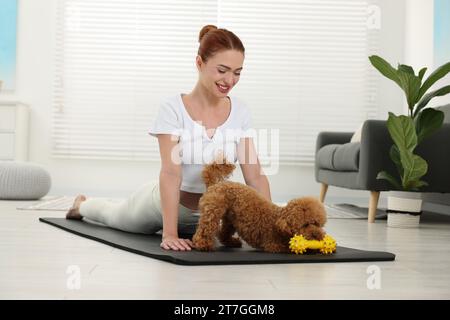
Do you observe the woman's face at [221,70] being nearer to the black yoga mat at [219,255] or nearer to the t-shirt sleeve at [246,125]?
the t-shirt sleeve at [246,125]

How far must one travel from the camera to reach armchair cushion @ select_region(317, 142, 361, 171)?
13.1ft

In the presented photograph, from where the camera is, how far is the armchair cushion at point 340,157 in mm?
4008

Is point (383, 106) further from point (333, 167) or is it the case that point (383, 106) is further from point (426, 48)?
point (333, 167)

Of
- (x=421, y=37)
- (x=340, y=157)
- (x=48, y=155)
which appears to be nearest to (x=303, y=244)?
(x=340, y=157)

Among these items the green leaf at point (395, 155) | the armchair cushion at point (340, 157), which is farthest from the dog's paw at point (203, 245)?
the armchair cushion at point (340, 157)

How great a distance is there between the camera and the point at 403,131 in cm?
322

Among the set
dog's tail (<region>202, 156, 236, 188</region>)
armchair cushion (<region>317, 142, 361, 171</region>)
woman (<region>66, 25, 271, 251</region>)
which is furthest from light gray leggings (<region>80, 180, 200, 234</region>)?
armchair cushion (<region>317, 142, 361, 171</region>)

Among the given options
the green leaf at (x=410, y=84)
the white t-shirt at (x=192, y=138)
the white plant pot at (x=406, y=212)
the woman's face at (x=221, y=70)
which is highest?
the green leaf at (x=410, y=84)

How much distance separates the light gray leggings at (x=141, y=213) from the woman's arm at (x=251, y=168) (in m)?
0.24

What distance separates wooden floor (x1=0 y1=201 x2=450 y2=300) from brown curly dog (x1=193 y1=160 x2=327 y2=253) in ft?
0.49

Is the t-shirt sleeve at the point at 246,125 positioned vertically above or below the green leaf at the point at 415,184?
above

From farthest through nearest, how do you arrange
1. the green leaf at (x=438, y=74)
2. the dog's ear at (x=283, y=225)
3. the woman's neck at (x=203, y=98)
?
the green leaf at (x=438, y=74) → the woman's neck at (x=203, y=98) → the dog's ear at (x=283, y=225)
